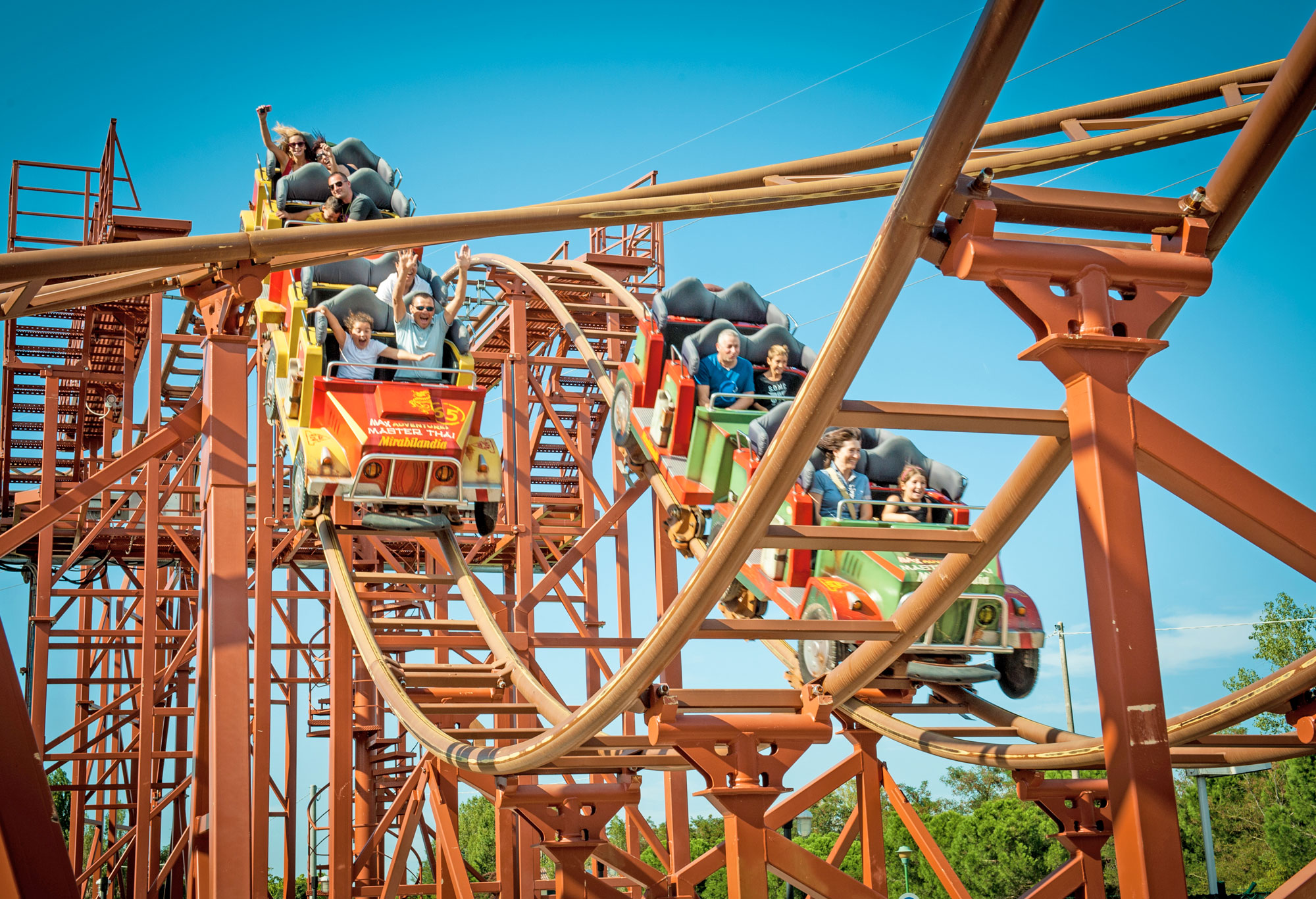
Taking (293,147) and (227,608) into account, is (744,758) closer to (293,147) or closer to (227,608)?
(227,608)

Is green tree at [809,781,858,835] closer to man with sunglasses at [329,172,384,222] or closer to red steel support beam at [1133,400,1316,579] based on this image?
man with sunglasses at [329,172,384,222]

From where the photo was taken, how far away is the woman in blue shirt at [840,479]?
8.38m

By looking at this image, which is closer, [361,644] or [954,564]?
[954,564]

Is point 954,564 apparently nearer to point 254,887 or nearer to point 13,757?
point 13,757

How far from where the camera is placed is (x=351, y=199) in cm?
1107

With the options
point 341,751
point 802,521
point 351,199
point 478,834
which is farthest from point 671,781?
point 478,834

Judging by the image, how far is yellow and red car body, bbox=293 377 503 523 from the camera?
28.1 ft

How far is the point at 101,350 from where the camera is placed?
1666cm

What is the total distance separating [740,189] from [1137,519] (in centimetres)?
167

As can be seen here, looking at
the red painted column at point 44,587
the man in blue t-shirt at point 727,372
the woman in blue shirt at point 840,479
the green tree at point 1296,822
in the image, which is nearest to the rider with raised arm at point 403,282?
the man in blue t-shirt at point 727,372

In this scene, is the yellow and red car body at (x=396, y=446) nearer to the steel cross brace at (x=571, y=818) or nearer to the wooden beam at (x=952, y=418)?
the steel cross brace at (x=571, y=818)

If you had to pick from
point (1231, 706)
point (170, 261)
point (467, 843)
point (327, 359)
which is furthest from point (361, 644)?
point (467, 843)

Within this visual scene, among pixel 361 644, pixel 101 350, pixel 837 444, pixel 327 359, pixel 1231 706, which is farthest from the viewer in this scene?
pixel 101 350

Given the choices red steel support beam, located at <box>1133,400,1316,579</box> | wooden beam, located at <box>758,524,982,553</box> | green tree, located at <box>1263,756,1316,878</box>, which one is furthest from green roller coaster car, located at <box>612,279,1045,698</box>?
green tree, located at <box>1263,756,1316,878</box>
